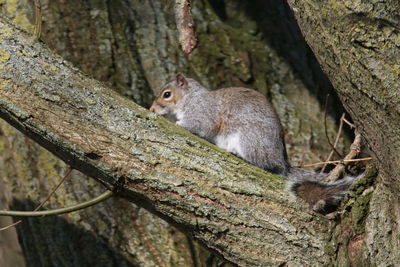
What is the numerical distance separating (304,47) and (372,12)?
2.10 metres

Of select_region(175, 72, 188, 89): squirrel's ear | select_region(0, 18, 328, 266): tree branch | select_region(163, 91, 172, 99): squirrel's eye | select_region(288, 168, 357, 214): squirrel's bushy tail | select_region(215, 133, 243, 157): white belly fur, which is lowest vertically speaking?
select_region(0, 18, 328, 266): tree branch

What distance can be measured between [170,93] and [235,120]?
1.68ft

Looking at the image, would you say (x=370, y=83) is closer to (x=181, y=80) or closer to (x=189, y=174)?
(x=189, y=174)

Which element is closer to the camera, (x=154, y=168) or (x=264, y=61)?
(x=154, y=168)

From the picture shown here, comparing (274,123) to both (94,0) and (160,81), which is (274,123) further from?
(94,0)

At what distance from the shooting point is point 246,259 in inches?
90.7

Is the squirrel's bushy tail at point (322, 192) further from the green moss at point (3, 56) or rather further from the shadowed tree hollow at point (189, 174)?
the green moss at point (3, 56)

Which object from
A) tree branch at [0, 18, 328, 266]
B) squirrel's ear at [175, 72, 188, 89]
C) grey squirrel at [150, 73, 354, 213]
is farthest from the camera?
squirrel's ear at [175, 72, 188, 89]

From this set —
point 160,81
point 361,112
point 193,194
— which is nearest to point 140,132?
point 193,194

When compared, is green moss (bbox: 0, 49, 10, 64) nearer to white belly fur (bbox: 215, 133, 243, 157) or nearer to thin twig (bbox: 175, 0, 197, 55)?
thin twig (bbox: 175, 0, 197, 55)

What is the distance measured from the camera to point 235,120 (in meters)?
3.47

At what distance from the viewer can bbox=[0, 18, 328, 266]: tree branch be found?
2.29 m

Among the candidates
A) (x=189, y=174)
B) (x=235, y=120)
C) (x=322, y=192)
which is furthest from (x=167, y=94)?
(x=322, y=192)

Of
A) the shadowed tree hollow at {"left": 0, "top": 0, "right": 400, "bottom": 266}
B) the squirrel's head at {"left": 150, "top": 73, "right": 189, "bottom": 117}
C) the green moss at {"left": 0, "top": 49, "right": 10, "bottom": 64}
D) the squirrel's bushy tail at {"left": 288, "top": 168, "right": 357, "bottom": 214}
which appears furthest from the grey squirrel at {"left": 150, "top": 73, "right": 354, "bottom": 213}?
the green moss at {"left": 0, "top": 49, "right": 10, "bottom": 64}
